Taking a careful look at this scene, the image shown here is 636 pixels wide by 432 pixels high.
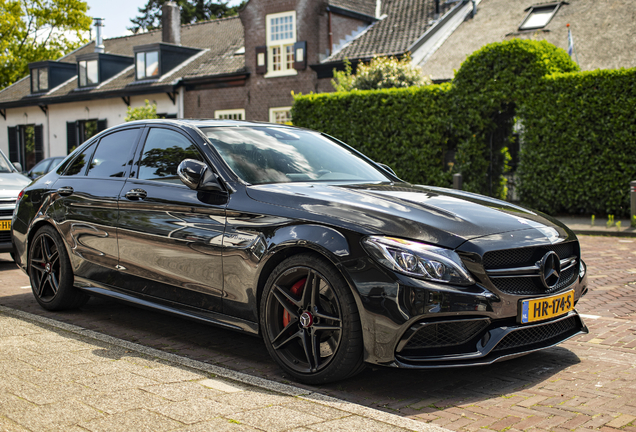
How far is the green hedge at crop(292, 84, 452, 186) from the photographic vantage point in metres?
16.6

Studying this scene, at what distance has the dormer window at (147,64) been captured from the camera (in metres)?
30.5

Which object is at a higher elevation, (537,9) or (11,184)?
(537,9)

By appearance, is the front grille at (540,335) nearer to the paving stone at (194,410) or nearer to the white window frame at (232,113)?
the paving stone at (194,410)

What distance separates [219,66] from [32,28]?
14.1 meters

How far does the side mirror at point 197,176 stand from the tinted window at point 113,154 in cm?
104

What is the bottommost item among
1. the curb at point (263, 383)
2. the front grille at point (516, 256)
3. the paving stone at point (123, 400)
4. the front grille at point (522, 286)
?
the curb at point (263, 383)

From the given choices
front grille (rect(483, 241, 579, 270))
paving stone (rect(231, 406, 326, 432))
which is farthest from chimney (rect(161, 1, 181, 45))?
paving stone (rect(231, 406, 326, 432))

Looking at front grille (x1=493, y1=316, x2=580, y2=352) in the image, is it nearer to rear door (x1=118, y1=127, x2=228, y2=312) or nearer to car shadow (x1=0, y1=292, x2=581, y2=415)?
car shadow (x1=0, y1=292, x2=581, y2=415)

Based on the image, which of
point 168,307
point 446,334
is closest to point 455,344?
point 446,334

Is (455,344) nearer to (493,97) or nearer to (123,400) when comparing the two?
(123,400)

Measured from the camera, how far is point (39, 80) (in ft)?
116

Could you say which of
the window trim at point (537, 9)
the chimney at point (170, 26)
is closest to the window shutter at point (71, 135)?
the chimney at point (170, 26)

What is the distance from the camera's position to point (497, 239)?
3594mm

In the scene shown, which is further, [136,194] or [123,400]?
[136,194]
